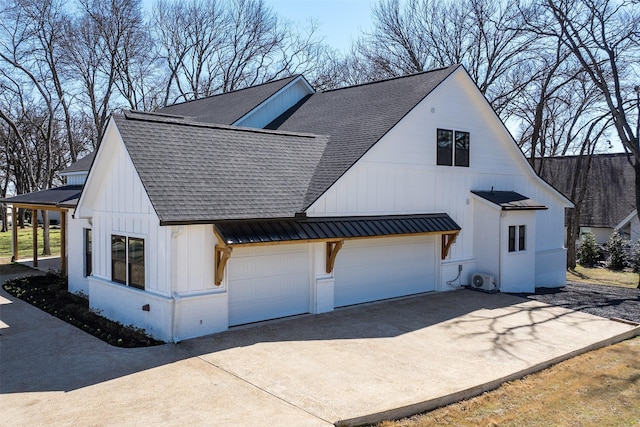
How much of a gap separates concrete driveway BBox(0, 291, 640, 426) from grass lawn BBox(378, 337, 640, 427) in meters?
0.23

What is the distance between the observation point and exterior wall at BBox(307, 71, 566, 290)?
43.1 feet

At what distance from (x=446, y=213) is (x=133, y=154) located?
29.9 ft

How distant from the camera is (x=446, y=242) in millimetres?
14953

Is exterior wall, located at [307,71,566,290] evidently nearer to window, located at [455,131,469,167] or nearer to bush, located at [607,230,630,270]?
window, located at [455,131,469,167]

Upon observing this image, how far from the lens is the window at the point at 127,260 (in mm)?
10742

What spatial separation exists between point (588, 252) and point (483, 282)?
17.9 meters

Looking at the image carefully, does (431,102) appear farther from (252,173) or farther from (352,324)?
(352,324)

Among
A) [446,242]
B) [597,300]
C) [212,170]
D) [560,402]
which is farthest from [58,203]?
[597,300]

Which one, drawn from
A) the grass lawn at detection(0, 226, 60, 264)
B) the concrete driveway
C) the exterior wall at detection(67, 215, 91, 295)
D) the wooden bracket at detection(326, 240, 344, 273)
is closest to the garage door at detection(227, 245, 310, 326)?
the concrete driveway

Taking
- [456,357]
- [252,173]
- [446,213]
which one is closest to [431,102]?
[446,213]

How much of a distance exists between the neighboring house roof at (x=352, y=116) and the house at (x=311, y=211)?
2.6 inches

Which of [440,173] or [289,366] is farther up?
[440,173]

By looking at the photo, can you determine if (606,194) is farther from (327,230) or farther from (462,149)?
(327,230)

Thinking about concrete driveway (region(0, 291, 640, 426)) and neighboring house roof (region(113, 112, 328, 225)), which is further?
neighboring house roof (region(113, 112, 328, 225))
